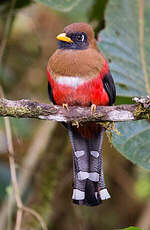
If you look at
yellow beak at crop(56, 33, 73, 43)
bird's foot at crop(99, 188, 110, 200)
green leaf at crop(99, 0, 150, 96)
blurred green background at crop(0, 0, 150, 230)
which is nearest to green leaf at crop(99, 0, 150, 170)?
green leaf at crop(99, 0, 150, 96)

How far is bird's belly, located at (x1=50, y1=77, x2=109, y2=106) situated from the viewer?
270 cm

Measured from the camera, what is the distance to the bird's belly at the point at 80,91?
2697 millimetres

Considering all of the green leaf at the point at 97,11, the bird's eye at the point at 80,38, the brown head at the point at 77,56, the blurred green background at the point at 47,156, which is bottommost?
the blurred green background at the point at 47,156

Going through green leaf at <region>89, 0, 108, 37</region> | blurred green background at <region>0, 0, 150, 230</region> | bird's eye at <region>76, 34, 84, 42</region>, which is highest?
green leaf at <region>89, 0, 108, 37</region>

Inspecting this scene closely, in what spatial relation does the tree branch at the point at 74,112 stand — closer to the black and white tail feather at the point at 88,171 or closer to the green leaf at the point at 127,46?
the black and white tail feather at the point at 88,171

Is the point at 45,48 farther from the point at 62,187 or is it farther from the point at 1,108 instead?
the point at 1,108

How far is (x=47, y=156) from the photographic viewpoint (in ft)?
12.8

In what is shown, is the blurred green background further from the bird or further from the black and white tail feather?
the black and white tail feather

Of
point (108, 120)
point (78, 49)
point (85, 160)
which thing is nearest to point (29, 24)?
point (78, 49)

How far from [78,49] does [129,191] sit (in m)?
2.35

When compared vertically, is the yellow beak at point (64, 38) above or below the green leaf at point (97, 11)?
below

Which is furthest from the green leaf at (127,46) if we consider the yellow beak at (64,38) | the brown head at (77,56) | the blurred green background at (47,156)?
the yellow beak at (64,38)

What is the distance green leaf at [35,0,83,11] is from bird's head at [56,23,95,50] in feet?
0.96

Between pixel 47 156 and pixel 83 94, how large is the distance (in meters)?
1.32
